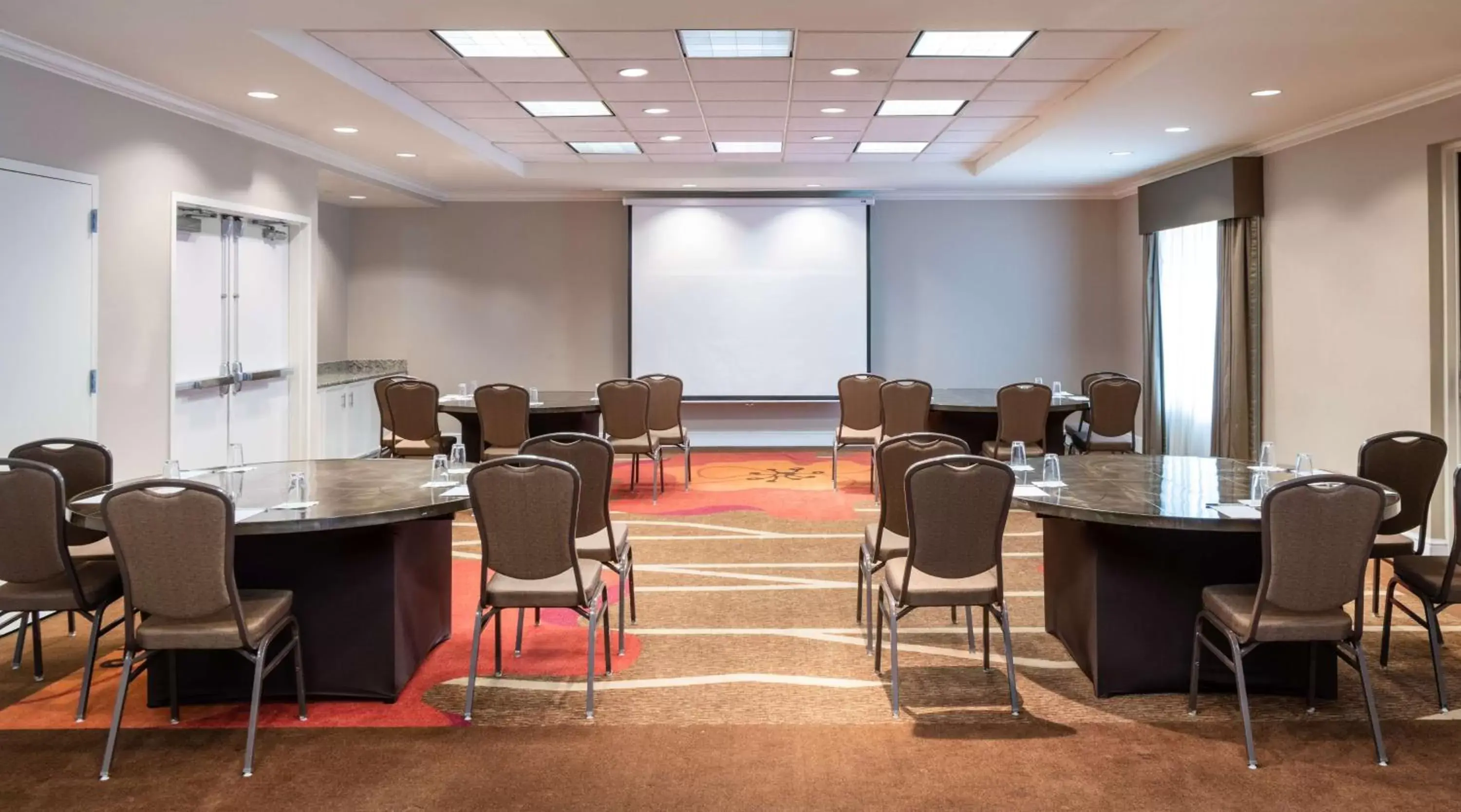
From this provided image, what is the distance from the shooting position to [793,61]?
5.91 m

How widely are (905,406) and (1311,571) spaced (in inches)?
178

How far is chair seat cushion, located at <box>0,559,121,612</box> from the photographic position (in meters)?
3.56

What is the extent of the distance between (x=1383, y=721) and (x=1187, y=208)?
616 cm

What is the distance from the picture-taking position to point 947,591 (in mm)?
3609

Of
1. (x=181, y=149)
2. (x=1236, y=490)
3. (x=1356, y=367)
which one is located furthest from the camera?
(x=1356, y=367)

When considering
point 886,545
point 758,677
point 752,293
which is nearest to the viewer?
point 758,677

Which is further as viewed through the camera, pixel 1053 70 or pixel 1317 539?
pixel 1053 70

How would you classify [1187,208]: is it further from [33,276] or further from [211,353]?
[33,276]

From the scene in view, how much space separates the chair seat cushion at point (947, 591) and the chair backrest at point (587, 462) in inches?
50.3

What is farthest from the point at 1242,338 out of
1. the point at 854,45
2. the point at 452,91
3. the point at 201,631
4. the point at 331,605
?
the point at 201,631

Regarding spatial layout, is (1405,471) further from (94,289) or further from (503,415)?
(94,289)

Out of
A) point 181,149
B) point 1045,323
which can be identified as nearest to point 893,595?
point 181,149

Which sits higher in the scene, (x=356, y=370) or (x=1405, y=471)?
(x=356, y=370)

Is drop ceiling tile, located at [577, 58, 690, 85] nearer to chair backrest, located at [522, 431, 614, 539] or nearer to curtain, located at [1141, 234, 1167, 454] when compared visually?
chair backrest, located at [522, 431, 614, 539]
